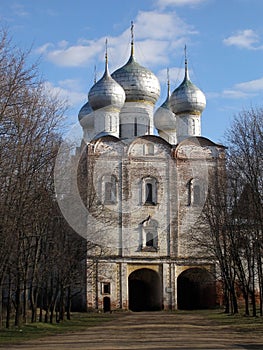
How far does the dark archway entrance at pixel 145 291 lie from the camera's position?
40750mm

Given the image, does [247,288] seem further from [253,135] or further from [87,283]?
[87,283]

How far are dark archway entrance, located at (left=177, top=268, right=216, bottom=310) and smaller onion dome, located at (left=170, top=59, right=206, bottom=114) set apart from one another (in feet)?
35.5

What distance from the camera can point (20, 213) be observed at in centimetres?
1847

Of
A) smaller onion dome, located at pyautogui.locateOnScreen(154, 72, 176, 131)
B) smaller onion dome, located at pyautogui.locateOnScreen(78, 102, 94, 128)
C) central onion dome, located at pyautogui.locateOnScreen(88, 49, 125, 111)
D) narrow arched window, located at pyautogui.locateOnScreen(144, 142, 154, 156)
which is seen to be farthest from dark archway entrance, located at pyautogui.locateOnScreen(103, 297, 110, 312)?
smaller onion dome, located at pyautogui.locateOnScreen(154, 72, 176, 131)

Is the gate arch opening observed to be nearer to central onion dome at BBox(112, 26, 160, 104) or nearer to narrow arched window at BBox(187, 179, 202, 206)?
narrow arched window at BBox(187, 179, 202, 206)

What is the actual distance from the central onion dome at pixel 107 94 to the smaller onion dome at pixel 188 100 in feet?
12.7

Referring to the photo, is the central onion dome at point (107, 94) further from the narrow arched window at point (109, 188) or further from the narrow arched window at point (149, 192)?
the narrow arched window at point (149, 192)

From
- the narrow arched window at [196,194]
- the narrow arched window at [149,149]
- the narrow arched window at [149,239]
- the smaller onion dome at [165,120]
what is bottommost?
the narrow arched window at [149,239]

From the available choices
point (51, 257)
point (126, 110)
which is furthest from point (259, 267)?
point (126, 110)

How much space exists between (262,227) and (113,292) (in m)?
17.5

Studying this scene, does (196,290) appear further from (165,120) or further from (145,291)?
(165,120)

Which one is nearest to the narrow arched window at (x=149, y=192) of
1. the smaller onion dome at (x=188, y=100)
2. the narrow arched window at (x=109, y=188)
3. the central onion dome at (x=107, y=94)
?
the narrow arched window at (x=109, y=188)

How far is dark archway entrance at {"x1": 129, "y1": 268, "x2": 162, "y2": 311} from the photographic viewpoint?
40750mm

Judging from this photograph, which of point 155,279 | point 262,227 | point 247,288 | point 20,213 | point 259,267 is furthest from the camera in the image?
point 155,279
